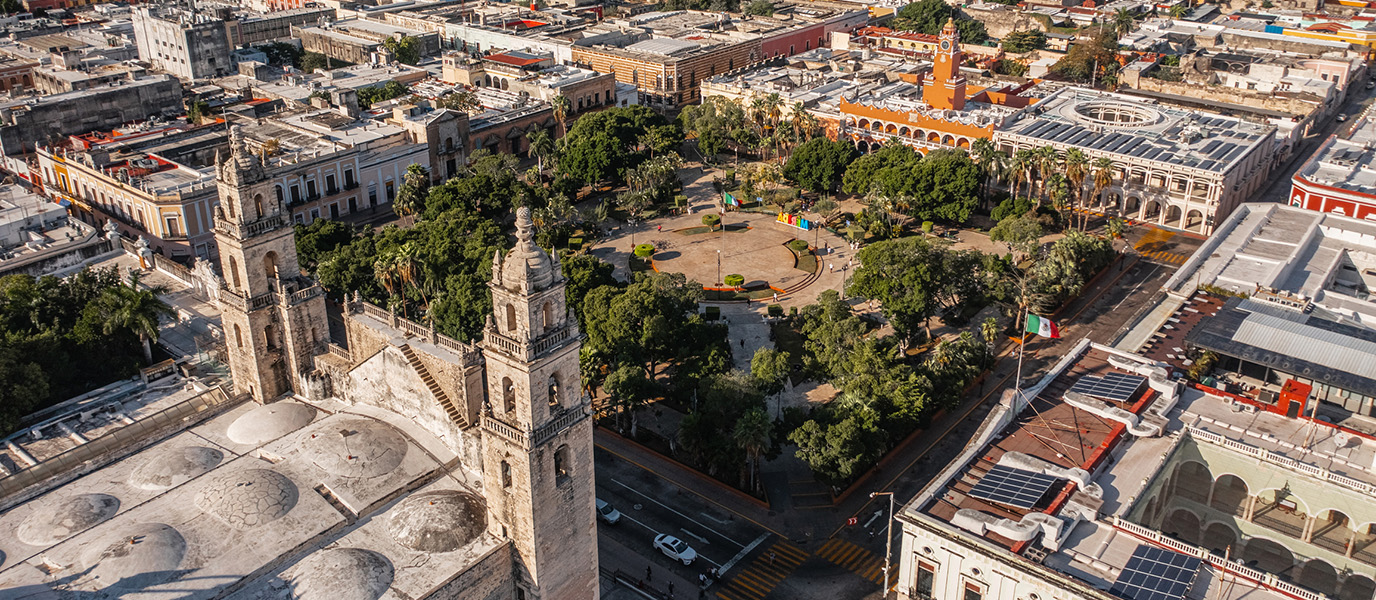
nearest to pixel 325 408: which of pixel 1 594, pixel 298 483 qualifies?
pixel 298 483

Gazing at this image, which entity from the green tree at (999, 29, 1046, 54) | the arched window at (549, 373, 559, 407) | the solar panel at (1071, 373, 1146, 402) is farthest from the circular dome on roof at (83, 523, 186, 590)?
the green tree at (999, 29, 1046, 54)

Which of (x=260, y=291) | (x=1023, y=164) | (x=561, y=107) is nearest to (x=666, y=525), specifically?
(x=260, y=291)

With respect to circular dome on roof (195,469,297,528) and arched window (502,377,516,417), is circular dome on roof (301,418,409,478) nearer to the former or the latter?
circular dome on roof (195,469,297,528)

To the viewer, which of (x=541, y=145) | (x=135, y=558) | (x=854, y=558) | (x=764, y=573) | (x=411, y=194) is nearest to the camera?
(x=135, y=558)

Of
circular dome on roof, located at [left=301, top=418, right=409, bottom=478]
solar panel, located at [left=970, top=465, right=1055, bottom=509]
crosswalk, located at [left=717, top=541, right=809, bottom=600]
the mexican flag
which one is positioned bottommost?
crosswalk, located at [left=717, top=541, right=809, bottom=600]

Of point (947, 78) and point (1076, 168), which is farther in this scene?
point (947, 78)

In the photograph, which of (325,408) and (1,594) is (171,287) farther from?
(1,594)

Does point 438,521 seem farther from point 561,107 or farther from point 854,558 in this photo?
point 561,107
